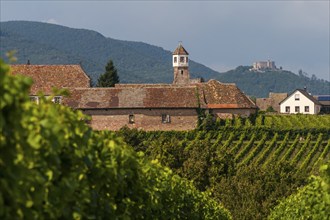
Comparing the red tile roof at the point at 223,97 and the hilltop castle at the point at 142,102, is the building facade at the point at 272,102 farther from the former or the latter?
the hilltop castle at the point at 142,102

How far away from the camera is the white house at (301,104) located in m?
135

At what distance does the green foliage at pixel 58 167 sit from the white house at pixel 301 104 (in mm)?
122685

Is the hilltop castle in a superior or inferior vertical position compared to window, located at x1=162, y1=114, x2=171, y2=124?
superior

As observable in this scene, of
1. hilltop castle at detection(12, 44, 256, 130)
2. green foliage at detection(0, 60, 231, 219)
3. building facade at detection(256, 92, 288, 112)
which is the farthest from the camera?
building facade at detection(256, 92, 288, 112)

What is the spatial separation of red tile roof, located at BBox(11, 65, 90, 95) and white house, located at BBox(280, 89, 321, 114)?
5006 centimetres

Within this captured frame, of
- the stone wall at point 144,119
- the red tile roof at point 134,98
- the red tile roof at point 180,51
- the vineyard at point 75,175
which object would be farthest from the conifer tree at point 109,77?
the vineyard at point 75,175

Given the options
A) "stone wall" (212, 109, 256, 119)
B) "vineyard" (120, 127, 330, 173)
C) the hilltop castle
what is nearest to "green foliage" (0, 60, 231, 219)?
"vineyard" (120, 127, 330, 173)

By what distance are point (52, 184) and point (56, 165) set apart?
0.70 ft

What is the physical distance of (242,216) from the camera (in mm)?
41438

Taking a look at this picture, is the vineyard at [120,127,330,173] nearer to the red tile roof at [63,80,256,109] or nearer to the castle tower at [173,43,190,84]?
the red tile roof at [63,80,256,109]

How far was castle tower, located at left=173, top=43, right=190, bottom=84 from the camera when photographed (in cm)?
12338

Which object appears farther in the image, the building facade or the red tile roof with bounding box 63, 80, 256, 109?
the building facade

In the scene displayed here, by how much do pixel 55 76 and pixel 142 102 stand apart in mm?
11493

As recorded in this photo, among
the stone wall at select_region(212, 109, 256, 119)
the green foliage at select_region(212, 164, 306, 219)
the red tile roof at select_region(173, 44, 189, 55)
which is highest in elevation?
the red tile roof at select_region(173, 44, 189, 55)
